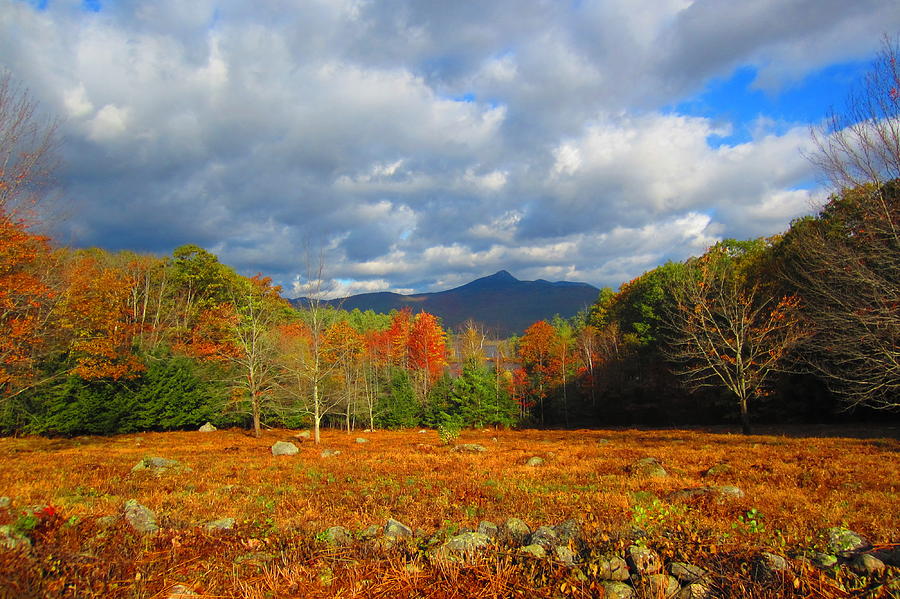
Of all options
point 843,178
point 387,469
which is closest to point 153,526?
point 387,469

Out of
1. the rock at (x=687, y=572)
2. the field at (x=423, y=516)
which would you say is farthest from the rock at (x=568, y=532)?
the rock at (x=687, y=572)

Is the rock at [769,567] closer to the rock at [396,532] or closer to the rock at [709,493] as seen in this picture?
the rock at [396,532]

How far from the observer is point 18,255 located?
16266 millimetres

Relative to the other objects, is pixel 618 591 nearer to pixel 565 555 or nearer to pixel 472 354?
pixel 565 555

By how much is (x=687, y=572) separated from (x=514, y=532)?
6.19ft

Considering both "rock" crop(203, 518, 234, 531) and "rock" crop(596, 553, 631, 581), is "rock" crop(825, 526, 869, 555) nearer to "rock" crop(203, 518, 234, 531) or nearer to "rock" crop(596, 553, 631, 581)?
"rock" crop(596, 553, 631, 581)

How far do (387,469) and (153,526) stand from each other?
930 centimetres

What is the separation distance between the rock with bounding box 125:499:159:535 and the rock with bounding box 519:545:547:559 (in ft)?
13.7

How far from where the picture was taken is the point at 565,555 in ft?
12.3

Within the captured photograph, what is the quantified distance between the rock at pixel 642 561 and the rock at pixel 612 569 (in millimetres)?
69

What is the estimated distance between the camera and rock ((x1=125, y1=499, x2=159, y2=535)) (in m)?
4.99

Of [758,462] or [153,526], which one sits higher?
[153,526]

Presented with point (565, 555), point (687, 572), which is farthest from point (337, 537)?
point (687, 572)

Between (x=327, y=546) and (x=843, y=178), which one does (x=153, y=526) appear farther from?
(x=843, y=178)
